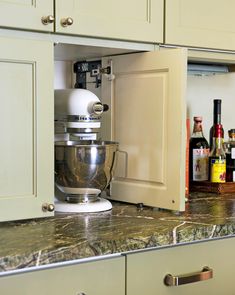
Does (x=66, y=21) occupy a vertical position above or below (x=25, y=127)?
above

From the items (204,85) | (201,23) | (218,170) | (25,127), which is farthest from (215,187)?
(25,127)

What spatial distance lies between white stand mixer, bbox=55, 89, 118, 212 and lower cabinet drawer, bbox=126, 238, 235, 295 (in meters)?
0.38

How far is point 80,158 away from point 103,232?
0.37 metres

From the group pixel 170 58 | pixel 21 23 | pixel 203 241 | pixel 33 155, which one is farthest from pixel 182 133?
pixel 21 23

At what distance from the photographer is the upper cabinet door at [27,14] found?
1664 mm

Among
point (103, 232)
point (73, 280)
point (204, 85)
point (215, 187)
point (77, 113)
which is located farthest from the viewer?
point (204, 85)

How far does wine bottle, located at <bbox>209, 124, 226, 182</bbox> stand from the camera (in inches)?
95.7

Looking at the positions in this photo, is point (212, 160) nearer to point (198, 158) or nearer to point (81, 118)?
point (198, 158)

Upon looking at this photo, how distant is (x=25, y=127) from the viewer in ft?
5.62

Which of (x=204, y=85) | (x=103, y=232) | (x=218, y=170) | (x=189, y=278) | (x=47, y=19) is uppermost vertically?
(x=47, y=19)

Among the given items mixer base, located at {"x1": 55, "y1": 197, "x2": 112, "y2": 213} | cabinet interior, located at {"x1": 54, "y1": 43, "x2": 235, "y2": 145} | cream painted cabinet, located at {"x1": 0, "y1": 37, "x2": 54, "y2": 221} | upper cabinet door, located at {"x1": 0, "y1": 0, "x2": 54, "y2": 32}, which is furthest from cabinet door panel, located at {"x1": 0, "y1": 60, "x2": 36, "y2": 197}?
cabinet interior, located at {"x1": 54, "y1": 43, "x2": 235, "y2": 145}

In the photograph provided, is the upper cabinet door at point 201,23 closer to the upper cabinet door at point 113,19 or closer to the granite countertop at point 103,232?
the upper cabinet door at point 113,19

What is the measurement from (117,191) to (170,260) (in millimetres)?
543

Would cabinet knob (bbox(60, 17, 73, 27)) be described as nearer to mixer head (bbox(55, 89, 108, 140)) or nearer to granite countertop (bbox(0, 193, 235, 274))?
mixer head (bbox(55, 89, 108, 140))
